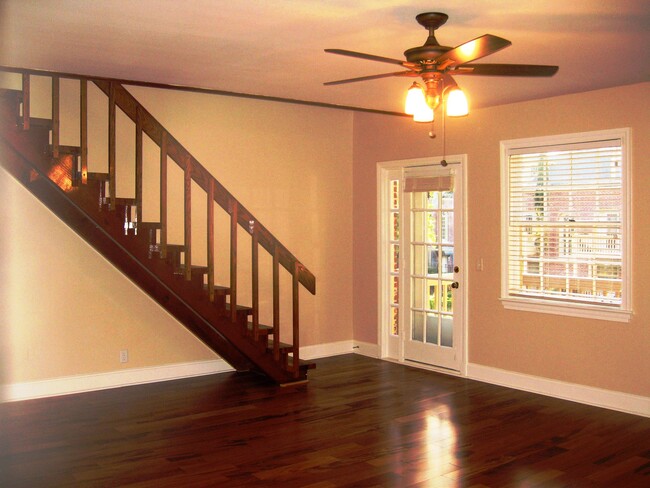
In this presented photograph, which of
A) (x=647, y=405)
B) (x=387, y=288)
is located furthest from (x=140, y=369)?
(x=647, y=405)

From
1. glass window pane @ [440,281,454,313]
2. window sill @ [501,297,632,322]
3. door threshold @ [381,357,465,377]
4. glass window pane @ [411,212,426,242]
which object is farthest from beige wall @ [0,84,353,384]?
window sill @ [501,297,632,322]

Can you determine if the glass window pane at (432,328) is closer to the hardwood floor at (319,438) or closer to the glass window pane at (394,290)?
the glass window pane at (394,290)

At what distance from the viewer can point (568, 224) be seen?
232 inches

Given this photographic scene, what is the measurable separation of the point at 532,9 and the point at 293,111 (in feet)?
13.5

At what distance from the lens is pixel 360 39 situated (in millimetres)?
4148

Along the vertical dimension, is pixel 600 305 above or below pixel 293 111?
below

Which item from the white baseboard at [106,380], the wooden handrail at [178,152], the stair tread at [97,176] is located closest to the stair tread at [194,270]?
the wooden handrail at [178,152]

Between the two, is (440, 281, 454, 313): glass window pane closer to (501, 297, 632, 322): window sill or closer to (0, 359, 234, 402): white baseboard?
(501, 297, 632, 322): window sill

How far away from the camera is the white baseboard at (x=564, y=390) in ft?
17.9

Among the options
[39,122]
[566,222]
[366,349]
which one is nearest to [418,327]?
[366,349]

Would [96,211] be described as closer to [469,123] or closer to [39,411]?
[39,411]

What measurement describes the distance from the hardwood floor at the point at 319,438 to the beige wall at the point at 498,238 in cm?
35

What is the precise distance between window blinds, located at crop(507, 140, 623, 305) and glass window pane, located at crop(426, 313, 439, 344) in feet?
3.14

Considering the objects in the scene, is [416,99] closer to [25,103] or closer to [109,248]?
[25,103]
